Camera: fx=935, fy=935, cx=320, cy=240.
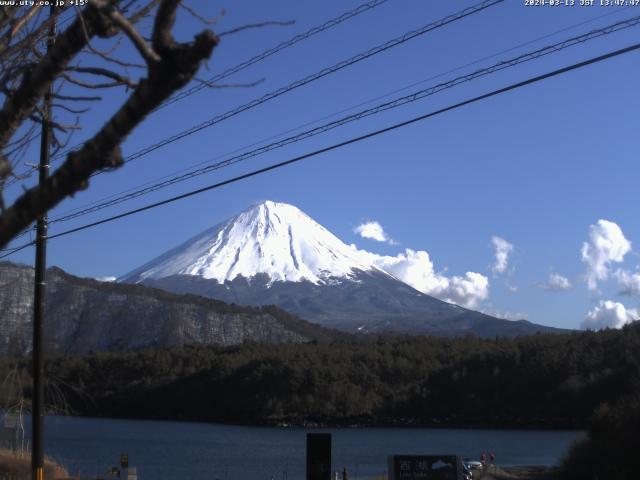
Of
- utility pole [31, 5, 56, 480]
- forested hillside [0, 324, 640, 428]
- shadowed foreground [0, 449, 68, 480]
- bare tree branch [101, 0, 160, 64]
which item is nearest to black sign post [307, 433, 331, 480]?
utility pole [31, 5, 56, 480]

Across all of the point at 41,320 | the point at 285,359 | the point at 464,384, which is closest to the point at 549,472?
the point at 41,320

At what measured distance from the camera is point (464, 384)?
297 ft

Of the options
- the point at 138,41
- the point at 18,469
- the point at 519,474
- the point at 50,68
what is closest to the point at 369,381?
the point at 519,474

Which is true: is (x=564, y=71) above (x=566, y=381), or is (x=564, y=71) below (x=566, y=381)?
above

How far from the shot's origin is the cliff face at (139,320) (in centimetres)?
14150

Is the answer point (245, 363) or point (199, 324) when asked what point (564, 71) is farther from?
point (199, 324)

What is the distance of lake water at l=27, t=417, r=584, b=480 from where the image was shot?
139 feet

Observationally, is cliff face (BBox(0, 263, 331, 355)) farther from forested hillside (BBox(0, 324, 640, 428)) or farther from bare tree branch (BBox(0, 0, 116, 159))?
bare tree branch (BBox(0, 0, 116, 159))

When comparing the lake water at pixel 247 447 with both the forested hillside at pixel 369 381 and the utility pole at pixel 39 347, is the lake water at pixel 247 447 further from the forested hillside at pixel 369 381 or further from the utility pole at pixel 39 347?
the utility pole at pixel 39 347

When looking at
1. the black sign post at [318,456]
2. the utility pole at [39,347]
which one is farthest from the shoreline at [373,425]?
the black sign post at [318,456]

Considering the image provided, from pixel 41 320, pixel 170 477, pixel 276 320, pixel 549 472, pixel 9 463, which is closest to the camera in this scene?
pixel 41 320

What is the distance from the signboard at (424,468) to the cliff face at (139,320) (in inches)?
4604

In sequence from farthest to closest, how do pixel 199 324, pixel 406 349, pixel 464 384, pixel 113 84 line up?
pixel 199 324 < pixel 406 349 < pixel 464 384 < pixel 113 84

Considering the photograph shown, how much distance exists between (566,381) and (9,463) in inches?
2445
